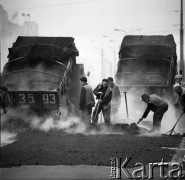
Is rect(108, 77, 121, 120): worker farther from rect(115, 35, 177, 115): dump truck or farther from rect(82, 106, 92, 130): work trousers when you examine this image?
rect(82, 106, 92, 130): work trousers

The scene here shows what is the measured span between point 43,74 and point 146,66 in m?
4.63

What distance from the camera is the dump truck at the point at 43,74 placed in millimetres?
10805

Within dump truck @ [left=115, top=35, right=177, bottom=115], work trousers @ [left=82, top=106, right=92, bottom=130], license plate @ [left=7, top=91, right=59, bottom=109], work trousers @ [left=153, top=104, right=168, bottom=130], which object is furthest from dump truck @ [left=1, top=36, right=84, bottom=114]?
work trousers @ [left=153, top=104, right=168, bottom=130]

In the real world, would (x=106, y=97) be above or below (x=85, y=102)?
above

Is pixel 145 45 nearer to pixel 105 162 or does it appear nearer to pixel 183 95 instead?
pixel 183 95

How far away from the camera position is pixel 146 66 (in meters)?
14.4

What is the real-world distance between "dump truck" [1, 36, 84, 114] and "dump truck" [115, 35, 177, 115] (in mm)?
2055

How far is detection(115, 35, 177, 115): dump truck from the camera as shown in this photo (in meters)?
13.6

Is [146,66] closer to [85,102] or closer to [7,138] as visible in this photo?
[85,102]

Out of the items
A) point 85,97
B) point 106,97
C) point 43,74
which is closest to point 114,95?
point 106,97

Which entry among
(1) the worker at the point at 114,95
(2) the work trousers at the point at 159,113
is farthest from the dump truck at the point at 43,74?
(2) the work trousers at the point at 159,113

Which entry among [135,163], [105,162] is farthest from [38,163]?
[135,163]

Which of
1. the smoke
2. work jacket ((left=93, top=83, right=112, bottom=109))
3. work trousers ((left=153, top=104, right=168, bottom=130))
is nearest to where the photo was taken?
the smoke

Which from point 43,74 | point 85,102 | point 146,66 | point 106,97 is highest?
point 146,66
